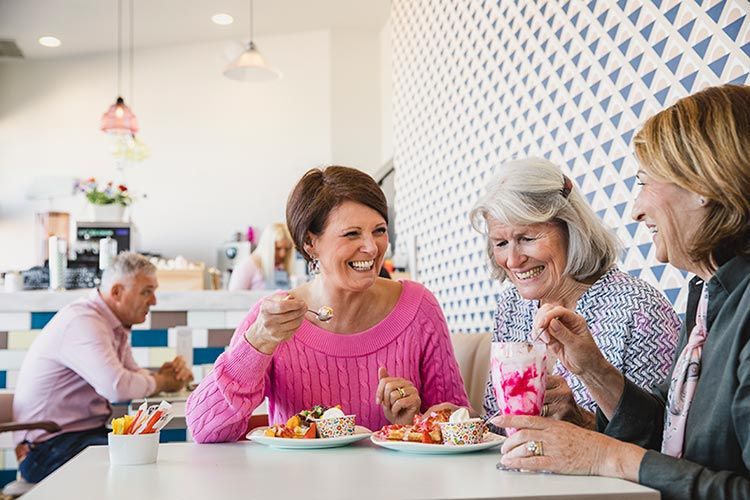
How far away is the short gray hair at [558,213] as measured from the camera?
2.18m

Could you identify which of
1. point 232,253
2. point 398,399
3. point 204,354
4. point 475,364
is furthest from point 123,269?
point 232,253

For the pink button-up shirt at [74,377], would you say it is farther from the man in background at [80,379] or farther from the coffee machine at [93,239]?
the coffee machine at [93,239]

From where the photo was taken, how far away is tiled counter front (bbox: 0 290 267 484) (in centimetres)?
442

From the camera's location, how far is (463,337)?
3.51m

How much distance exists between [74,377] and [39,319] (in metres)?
1.01

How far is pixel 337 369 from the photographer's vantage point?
2.12 metres

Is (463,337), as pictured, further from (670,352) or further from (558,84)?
(670,352)

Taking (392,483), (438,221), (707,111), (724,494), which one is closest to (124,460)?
(392,483)

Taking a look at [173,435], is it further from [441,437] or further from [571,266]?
[441,437]

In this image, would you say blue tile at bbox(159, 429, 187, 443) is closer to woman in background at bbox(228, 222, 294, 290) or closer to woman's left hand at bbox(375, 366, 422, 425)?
woman's left hand at bbox(375, 366, 422, 425)

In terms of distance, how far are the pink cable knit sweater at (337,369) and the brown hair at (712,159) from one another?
0.94 metres

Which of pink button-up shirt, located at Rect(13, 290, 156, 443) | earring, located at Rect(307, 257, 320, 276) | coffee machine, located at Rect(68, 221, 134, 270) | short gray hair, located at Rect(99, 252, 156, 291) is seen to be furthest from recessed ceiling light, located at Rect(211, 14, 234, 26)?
earring, located at Rect(307, 257, 320, 276)

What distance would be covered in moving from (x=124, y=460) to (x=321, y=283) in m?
0.83

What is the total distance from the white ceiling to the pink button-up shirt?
192 inches
